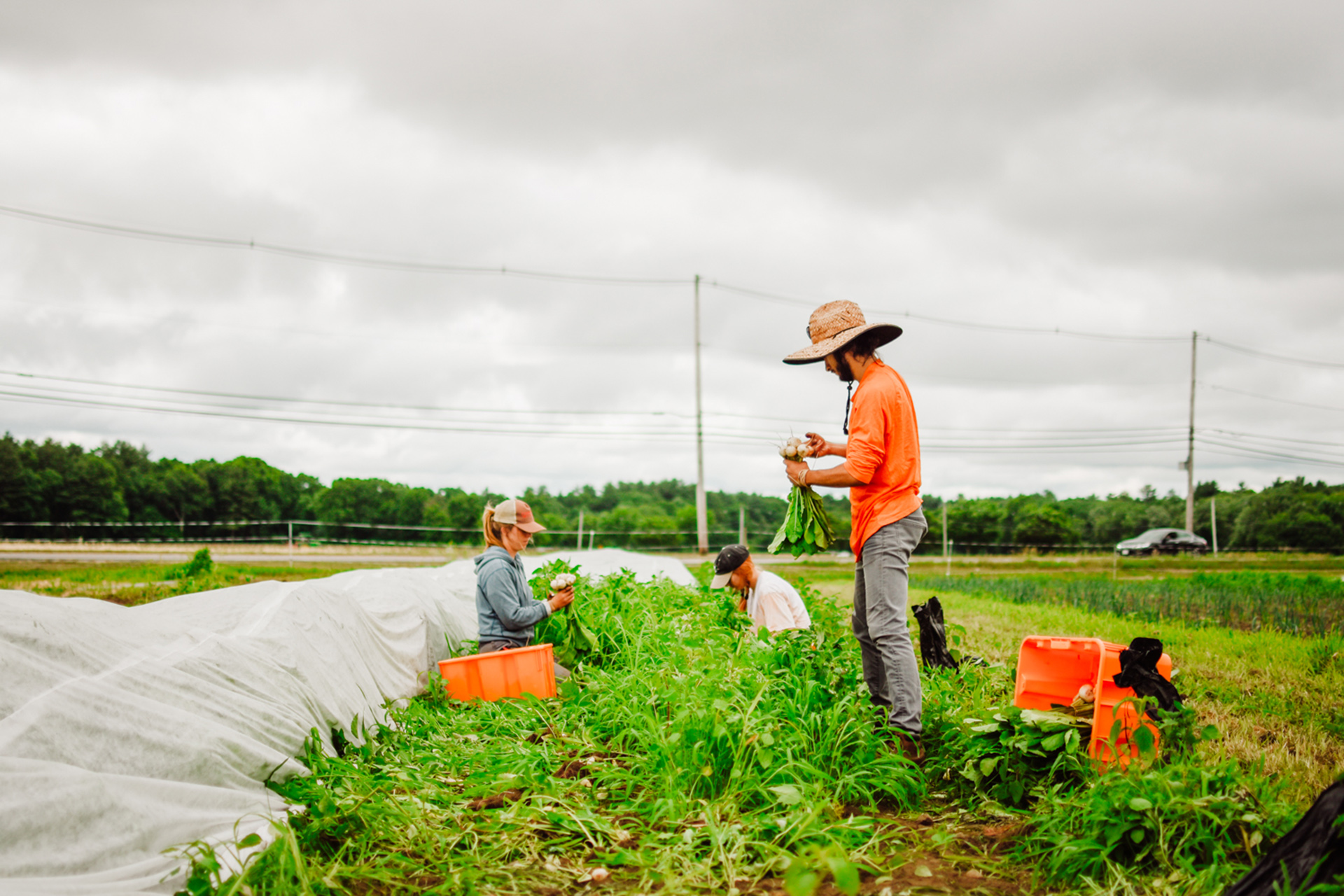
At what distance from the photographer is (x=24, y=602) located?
7.88 ft

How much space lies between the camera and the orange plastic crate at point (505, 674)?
354 centimetres

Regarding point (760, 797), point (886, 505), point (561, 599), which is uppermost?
point (886, 505)

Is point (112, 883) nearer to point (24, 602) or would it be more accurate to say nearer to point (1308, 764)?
point (24, 602)

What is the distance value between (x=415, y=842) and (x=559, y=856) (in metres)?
0.41

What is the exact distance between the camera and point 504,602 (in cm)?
387

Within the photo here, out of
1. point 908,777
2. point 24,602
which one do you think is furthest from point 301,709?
point 908,777

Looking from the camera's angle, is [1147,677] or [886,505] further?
[886,505]

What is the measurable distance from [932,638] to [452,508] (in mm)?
30478

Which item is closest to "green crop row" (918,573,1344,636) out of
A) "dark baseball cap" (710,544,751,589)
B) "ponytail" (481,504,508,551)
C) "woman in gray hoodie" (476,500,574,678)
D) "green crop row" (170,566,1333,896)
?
"dark baseball cap" (710,544,751,589)

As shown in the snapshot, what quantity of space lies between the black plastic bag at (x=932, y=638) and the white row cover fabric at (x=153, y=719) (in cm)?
293

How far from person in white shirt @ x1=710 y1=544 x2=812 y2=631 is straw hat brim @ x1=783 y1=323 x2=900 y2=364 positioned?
1.44 m

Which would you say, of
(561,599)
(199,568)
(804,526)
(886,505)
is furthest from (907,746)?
(199,568)

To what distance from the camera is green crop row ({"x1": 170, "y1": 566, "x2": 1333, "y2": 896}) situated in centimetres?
183

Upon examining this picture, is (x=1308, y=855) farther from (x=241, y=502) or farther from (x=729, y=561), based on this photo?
(x=241, y=502)
